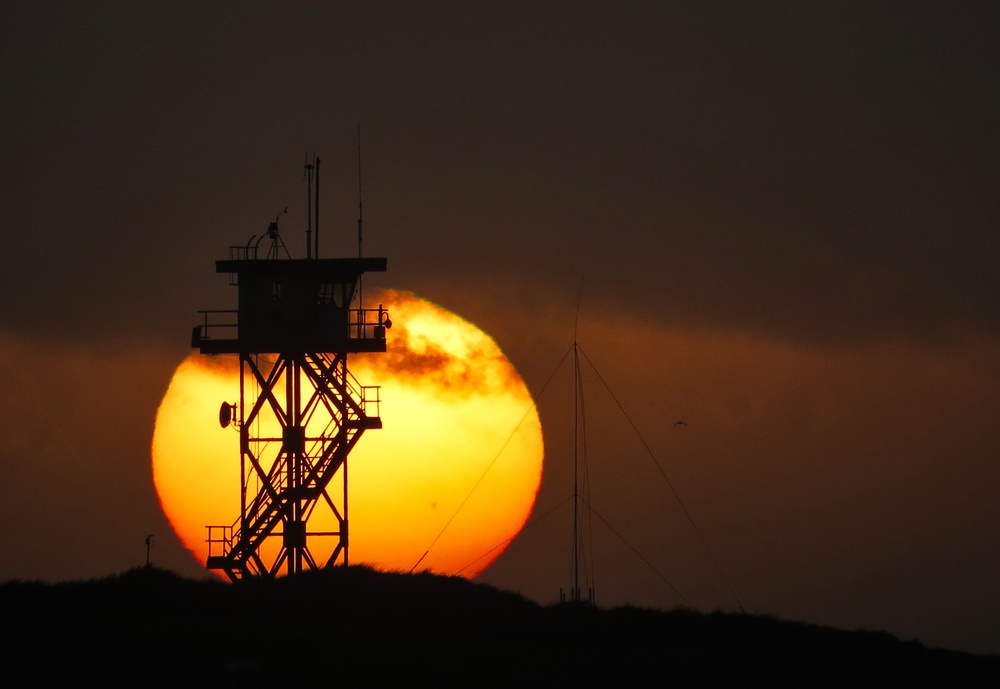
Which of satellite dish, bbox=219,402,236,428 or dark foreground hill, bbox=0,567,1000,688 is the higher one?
satellite dish, bbox=219,402,236,428

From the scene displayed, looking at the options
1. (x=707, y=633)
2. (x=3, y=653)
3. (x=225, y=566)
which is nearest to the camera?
(x=3, y=653)

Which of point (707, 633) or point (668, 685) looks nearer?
point (668, 685)

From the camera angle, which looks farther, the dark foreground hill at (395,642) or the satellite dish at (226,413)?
the satellite dish at (226,413)

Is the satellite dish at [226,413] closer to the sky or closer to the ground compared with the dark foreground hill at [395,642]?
closer to the sky

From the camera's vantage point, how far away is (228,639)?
49.9 meters

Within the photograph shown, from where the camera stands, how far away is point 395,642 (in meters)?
51.3

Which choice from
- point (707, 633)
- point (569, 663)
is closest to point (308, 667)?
point (569, 663)

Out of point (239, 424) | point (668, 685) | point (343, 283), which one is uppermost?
point (343, 283)

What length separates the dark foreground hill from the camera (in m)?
47.7

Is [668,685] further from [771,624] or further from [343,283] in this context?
[343,283]

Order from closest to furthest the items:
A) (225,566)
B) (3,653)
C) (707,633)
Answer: (3,653), (707,633), (225,566)

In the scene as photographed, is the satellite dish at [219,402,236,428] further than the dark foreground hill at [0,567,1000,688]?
Yes

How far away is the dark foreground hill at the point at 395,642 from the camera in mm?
47719

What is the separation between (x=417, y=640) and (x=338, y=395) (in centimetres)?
2192
